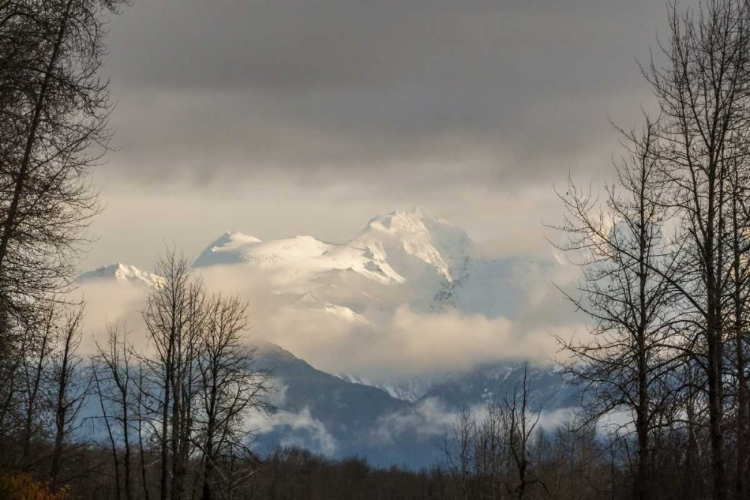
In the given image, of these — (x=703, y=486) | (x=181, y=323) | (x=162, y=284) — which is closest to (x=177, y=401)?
(x=181, y=323)

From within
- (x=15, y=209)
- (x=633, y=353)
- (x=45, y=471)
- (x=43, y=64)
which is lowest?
(x=45, y=471)

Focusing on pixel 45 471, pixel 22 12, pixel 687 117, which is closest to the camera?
pixel 22 12

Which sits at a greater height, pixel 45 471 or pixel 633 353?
pixel 633 353

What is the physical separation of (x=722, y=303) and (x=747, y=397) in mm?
2136

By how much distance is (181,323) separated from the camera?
4481cm

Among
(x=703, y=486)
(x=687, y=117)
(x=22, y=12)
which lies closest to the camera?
(x=22, y=12)

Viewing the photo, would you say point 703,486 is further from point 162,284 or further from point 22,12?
point 162,284

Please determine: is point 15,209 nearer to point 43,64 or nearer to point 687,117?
point 43,64

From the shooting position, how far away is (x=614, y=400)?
23578 millimetres

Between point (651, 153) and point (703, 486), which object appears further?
point (703, 486)

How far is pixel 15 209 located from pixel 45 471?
81.1 feet

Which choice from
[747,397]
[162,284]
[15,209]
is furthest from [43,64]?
[162,284]

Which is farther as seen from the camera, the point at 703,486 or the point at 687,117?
the point at 703,486

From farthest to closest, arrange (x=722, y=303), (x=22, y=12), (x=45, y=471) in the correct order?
(x=45, y=471)
(x=722, y=303)
(x=22, y=12)
